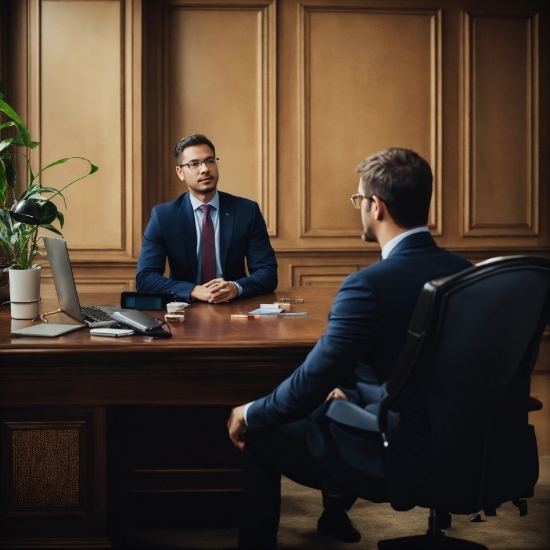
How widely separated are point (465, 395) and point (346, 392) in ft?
1.33

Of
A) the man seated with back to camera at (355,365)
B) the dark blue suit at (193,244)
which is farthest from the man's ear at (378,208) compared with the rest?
the dark blue suit at (193,244)

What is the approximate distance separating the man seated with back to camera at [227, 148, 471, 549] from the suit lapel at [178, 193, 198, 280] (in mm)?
1760

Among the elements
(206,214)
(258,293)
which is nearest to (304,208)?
(206,214)

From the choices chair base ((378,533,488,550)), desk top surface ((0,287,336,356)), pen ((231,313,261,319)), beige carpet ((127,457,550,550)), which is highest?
pen ((231,313,261,319))

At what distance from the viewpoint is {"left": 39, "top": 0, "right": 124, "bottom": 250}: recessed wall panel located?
5.14 m

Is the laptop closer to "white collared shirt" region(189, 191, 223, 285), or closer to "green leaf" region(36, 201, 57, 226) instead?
"green leaf" region(36, 201, 57, 226)

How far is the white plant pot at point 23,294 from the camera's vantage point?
2.76 meters

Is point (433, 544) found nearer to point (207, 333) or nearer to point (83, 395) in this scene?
point (207, 333)

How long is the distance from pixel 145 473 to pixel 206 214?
4.60ft

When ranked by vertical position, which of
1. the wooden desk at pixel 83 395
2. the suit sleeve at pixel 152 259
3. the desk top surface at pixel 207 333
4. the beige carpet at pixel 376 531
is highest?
the suit sleeve at pixel 152 259

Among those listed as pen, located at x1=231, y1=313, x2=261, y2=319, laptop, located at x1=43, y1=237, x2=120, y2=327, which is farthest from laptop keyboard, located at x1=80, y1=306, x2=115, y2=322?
pen, located at x1=231, y1=313, x2=261, y2=319

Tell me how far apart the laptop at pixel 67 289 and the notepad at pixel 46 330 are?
9 cm

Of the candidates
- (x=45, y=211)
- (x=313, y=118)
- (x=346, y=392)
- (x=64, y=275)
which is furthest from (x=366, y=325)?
(x=313, y=118)

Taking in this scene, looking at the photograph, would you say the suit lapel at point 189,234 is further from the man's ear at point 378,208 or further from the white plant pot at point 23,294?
the man's ear at point 378,208
